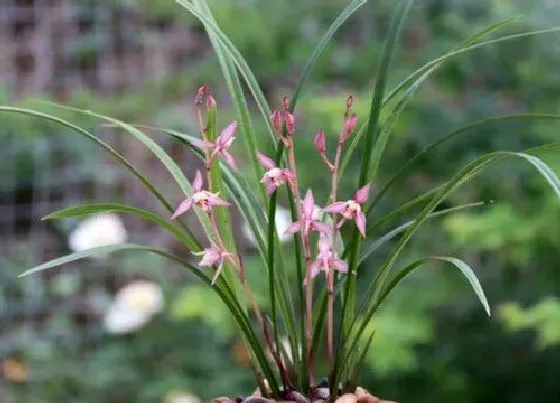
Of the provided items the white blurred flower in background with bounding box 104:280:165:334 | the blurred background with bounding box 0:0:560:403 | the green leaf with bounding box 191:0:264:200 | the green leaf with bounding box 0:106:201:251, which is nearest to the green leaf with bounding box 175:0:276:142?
the green leaf with bounding box 191:0:264:200

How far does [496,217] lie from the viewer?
2.23 metres

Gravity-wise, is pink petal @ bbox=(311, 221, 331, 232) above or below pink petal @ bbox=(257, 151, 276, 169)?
below

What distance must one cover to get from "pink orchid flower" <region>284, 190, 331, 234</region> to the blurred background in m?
1.23

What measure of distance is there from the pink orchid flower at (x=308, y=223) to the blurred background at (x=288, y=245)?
123cm

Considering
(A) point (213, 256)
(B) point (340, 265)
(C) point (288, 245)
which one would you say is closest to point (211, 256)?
(A) point (213, 256)

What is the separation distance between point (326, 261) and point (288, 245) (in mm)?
1858

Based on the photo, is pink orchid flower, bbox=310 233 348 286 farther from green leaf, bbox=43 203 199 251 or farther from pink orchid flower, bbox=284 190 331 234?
green leaf, bbox=43 203 199 251

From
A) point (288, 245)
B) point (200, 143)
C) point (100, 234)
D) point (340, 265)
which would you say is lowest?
point (340, 265)

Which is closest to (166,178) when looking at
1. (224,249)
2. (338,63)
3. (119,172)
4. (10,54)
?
(119,172)

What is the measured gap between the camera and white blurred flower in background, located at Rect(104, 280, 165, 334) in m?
3.08

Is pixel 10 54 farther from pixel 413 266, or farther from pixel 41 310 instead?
pixel 413 266

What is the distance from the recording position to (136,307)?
3090 millimetres

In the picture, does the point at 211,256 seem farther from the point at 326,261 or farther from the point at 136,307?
the point at 136,307

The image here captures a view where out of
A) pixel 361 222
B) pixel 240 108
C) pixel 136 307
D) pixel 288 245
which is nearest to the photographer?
pixel 361 222
